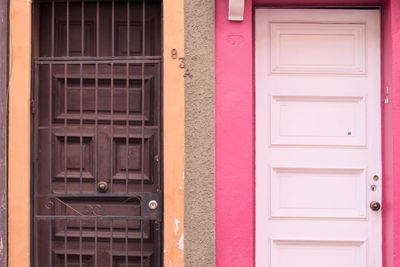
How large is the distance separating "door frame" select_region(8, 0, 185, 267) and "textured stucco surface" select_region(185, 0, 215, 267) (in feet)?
0.17

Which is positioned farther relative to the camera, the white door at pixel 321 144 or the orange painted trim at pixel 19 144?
the white door at pixel 321 144

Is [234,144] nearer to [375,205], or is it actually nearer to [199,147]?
[199,147]

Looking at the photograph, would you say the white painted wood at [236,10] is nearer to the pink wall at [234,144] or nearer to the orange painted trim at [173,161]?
the pink wall at [234,144]

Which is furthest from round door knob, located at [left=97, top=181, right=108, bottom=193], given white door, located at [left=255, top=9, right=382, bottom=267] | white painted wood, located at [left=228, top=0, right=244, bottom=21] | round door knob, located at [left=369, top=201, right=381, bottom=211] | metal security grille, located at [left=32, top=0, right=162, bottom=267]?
round door knob, located at [left=369, top=201, right=381, bottom=211]

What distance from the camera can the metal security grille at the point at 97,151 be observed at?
14.9 feet

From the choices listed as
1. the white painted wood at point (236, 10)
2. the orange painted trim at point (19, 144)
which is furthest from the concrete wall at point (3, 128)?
the white painted wood at point (236, 10)

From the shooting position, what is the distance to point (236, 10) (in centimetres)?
437

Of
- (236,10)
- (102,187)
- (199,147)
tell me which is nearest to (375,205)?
(199,147)

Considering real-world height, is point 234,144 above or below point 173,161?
above

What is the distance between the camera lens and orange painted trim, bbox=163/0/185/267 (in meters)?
4.41

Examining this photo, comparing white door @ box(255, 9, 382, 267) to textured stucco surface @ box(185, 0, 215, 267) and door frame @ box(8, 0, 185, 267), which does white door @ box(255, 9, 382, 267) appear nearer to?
textured stucco surface @ box(185, 0, 215, 267)

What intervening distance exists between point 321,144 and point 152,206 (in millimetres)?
1290

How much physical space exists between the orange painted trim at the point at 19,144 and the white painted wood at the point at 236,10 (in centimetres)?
142

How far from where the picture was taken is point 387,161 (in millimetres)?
4477
